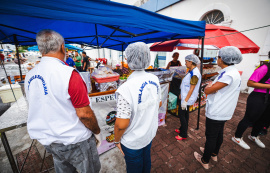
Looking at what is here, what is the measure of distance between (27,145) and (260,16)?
968 cm

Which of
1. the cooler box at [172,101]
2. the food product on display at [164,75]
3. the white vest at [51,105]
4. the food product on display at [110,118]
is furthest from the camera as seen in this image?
the cooler box at [172,101]

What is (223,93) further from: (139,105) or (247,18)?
(247,18)

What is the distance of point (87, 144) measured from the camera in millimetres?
1278

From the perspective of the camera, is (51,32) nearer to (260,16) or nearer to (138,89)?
(138,89)

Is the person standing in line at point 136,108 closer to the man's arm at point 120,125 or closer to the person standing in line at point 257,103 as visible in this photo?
the man's arm at point 120,125

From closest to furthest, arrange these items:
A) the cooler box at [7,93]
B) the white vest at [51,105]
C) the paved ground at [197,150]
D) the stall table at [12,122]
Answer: the white vest at [51,105] → the stall table at [12,122] → the paved ground at [197,150] → the cooler box at [7,93]

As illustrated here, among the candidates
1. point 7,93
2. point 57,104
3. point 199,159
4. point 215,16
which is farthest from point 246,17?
point 7,93

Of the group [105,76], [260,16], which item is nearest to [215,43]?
[105,76]

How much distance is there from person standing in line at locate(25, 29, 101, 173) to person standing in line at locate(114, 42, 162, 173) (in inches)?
13.8

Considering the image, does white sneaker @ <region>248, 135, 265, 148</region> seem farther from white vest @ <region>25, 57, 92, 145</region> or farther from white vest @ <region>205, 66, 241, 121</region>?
white vest @ <region>25, 57, 92, 145</region>

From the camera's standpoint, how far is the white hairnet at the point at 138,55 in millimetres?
1087

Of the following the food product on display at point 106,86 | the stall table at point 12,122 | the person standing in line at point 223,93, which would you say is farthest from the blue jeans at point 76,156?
the person standing in line at point 223,93

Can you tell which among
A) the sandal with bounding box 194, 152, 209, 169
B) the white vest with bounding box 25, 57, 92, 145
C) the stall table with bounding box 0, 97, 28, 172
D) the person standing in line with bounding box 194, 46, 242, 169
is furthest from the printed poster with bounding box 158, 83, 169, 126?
the stall table with bounding box 0, 97, 28, 172

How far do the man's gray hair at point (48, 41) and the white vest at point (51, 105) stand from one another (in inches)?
4.0
